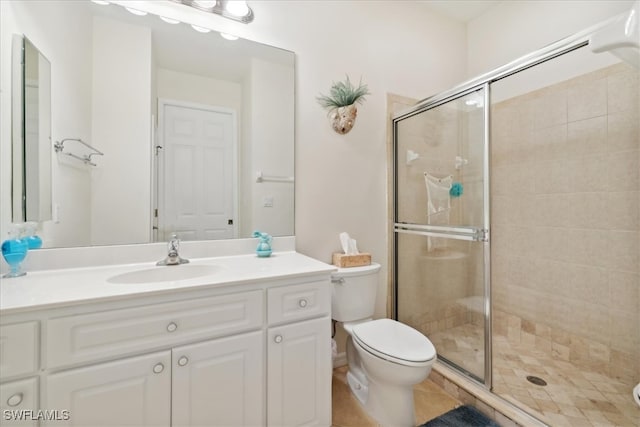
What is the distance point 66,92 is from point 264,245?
1.13 m

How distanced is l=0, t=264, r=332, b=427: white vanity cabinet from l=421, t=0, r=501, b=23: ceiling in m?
2.38

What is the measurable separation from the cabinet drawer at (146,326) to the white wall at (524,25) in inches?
100.0

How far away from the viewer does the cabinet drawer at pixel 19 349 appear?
2.62 ft

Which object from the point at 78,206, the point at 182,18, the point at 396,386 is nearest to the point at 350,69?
the point at 182,18

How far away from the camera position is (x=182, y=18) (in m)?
1.52

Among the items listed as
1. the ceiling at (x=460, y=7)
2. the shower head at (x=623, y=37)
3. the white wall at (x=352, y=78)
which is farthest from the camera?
the ceiling at (x=460, y=7)

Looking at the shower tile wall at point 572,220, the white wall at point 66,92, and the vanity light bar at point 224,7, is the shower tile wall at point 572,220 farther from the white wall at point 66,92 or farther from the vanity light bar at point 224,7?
the white wall at point 66,92

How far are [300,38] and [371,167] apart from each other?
3.14 feet

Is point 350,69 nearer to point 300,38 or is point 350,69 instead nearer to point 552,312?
point 300,38

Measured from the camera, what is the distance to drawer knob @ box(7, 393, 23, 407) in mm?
801

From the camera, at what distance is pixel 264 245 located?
1.59 metres

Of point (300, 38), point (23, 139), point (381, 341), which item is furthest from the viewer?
point (300, 38)

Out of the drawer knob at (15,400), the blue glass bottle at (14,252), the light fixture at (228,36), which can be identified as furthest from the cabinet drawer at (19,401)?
the light fixture at (228,36)

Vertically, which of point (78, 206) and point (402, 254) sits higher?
point (78, 206)
